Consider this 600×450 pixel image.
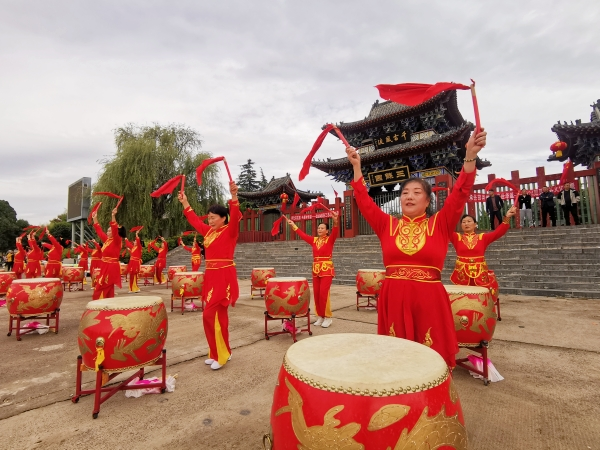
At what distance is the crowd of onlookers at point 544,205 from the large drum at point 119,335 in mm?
11848

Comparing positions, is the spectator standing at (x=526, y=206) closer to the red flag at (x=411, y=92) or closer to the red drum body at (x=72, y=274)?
the red flag at (x=411, y=92)

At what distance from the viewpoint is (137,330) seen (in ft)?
8.56

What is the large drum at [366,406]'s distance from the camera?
1063 mm

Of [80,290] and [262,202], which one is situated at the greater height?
[262,202]

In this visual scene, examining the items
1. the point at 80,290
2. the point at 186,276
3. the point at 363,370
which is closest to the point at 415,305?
the point at 363,370

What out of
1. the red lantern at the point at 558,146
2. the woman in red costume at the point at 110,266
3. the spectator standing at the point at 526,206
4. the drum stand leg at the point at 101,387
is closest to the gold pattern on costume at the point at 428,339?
the drum stand leg at the point at 101,387

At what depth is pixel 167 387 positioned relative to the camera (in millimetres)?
2760

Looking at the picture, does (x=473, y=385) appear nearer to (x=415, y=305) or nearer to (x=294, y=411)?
(x=415, y=305)

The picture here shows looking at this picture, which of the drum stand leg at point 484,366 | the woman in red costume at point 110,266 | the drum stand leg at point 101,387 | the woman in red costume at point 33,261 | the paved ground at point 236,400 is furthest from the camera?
the woman in red costume at point 33,261

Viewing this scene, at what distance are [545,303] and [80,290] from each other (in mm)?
12401

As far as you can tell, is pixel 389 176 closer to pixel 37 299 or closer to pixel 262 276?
pixel 262 276

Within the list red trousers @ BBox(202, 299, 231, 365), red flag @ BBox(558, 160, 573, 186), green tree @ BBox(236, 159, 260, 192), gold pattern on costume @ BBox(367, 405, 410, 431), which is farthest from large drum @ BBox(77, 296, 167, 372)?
green tree @ BBox(236, 159, 260, 192)

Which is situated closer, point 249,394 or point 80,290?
point 249,394

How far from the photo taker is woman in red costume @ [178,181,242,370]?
11.0 feet
